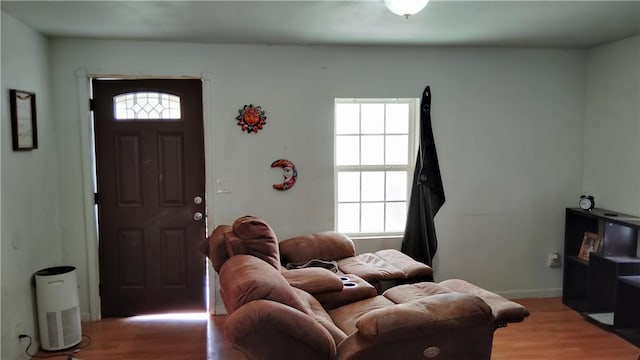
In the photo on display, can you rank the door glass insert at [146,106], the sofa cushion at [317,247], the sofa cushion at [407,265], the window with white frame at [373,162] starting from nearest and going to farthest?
the sofa cushion at [407,265], the sofa cushion at [317,247], the door glass insert at [146,106], the window with white frame at [373,162]

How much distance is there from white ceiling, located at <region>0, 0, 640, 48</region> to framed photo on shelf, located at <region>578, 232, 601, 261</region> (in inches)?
67.6

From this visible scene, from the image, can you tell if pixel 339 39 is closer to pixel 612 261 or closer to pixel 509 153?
pixel 509 153

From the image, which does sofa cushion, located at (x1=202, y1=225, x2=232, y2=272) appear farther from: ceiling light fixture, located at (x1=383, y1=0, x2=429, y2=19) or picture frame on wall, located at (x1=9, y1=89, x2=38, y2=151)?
ceiling light fixture, located at (x1=383, y1=0, x2=429, y2=19)

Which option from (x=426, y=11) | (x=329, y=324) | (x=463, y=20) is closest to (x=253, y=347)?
(x=329, y=324)

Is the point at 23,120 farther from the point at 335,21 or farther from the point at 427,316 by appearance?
the point at 427,316

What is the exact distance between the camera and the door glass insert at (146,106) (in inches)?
162

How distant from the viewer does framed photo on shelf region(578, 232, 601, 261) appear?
4.37 m

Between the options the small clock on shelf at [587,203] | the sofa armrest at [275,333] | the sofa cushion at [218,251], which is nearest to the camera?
the sofa armrest at [275,333]

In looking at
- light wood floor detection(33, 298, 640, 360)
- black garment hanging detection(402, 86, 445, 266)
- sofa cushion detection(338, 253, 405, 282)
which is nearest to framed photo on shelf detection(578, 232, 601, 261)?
light wood floor detection(33, 298, 640, 360)

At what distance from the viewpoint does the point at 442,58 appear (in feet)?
14.6

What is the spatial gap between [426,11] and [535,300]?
9.89 ft

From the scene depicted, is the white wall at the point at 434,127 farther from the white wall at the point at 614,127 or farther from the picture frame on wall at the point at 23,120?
the picture frame on wall at the point at 23,120

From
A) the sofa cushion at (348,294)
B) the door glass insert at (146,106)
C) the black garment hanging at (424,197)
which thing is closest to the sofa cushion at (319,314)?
the sofa cushion at (348,294)

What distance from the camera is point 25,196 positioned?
3441 millimetres
